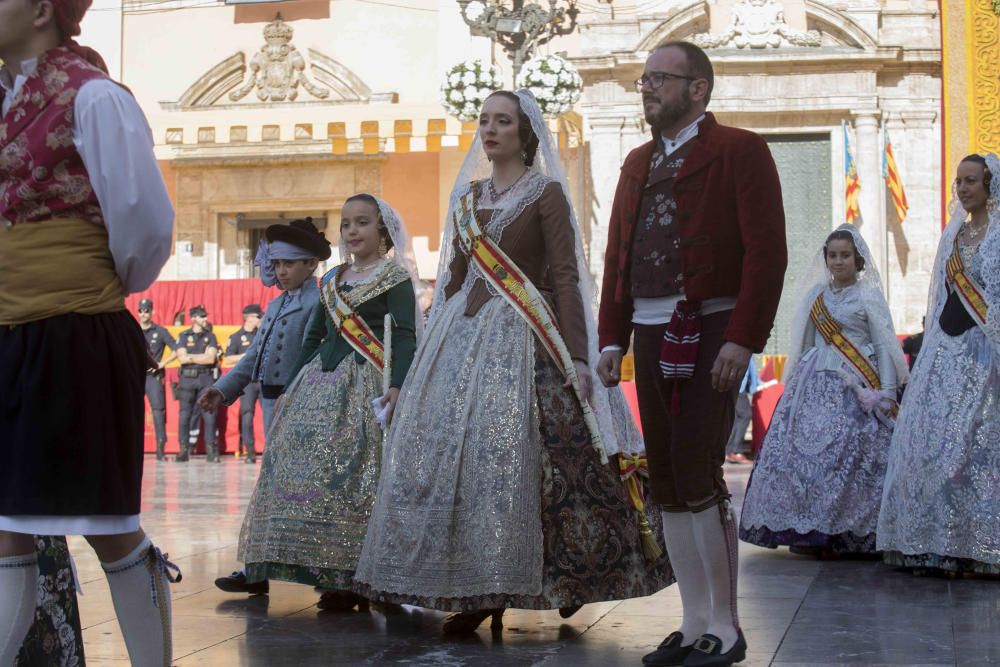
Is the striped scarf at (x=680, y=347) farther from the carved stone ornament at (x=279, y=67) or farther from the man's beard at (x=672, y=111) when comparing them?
the carved stone ornament at (x=279, y=67)

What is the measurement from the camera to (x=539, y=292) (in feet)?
14.8

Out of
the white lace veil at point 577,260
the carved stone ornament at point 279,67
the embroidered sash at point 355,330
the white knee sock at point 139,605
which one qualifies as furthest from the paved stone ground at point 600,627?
the carved stone ornament at point 279,67

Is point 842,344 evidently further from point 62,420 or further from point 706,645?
point 62,420

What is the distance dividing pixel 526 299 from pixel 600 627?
3.47 feet

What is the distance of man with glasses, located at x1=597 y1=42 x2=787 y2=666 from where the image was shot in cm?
377

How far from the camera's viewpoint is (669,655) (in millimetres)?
3842

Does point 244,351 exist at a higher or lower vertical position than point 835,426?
higher

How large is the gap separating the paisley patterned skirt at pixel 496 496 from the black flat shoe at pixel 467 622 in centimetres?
21

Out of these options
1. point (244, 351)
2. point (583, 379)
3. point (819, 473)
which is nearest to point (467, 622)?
point (583, 379)

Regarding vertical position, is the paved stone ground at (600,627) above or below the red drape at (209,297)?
below

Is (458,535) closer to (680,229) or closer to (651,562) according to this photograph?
(651,562)

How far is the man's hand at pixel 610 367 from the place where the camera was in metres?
4.06

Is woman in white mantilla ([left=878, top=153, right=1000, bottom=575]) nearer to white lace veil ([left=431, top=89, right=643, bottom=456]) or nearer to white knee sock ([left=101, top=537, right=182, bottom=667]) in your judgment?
white lace veil ([left=431, top=89, right=643, bottom=456])

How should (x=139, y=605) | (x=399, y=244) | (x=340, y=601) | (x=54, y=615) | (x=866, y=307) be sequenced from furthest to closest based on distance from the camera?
(x=866, y=307)
(x=399, y=244)
(x=340, y=601)
(x=54, y=615)
(x=139, y=605)
